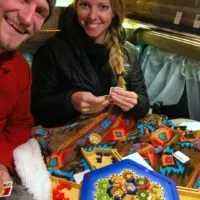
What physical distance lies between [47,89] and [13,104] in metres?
0.38

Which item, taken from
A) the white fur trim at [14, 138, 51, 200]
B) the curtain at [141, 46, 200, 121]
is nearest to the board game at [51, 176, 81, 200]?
the white fur trim at [14, 138, 51, 200]

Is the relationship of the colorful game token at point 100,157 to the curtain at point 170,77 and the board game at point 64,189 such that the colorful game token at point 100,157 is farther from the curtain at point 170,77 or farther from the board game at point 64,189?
the curtain at point 170,77

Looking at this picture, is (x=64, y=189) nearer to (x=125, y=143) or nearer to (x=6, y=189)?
(x=6, y=189)

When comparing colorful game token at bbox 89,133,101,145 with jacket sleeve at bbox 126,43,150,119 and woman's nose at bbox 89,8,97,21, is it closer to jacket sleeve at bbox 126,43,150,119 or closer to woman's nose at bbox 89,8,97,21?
jacket sleeve at bbox 126,43,150,119

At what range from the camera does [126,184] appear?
3.58 feet

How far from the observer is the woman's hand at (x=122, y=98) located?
4.47ft

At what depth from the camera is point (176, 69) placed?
1917 millimetres

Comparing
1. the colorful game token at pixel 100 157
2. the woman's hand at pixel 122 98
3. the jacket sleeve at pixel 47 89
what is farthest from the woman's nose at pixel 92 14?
the colorful game token at pixel 100 157

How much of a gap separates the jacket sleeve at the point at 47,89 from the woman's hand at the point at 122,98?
20cm

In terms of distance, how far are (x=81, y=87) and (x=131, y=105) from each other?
0.27 meters

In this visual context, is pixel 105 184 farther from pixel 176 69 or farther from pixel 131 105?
pixel 176 69

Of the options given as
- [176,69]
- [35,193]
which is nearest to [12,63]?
[35,193]

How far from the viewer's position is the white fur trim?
1042 millimetres

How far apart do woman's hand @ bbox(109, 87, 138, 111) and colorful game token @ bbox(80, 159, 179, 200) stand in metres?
0.30
